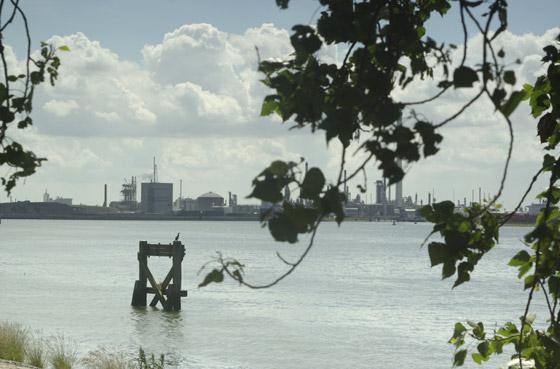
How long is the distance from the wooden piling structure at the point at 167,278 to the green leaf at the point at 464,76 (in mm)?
32655

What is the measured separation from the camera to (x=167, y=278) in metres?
39.6

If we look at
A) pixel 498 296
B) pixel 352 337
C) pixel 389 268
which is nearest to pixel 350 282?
pixel 498 296

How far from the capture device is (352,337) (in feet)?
122

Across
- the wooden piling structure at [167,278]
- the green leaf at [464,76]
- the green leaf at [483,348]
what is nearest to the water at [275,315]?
the wooden piling structure at [167,278]

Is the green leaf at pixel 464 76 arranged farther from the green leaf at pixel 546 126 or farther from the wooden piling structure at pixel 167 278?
the wooden piling structure at pixel 167 278

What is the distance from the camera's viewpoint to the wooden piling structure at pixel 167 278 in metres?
35.8

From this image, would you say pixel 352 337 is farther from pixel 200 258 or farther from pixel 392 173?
pixel 200 258

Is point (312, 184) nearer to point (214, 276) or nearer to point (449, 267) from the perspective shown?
point (214, 276)

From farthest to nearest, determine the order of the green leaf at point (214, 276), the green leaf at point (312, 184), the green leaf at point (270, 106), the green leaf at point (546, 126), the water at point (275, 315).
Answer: the water at point (275, 315) → the green leaf at point (546, 126) → the green leaf at point (270, 106) → the green leaf at point (214, 276) → the green leaf at point (312, 184)

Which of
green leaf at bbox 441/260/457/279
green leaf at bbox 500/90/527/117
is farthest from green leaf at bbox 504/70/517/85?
green leaf at bbox 441/260/457/279

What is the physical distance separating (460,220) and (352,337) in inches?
1365

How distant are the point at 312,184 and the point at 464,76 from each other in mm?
514

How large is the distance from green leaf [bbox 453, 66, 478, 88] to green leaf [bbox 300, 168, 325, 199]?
0.46 m

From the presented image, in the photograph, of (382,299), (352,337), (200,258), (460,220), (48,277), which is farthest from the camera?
(200,258)
